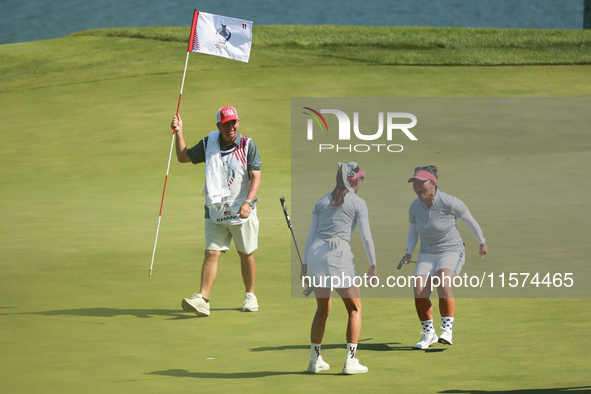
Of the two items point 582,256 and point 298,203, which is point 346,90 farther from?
point 582,256

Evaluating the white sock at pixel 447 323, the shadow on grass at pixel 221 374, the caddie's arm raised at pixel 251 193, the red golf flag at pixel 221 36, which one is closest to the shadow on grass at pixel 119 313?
the caddie's arm raised at pixel 251 193

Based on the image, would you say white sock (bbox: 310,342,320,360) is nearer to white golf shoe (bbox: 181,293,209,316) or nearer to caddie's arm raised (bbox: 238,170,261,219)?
white golf shoe (bbox: 181,293,209,316)

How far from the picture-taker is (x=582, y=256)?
12078mm

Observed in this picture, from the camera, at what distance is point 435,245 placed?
8797 millimetres

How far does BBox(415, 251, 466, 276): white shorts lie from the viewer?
8.71 metres

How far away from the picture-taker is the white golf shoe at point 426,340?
8508mm

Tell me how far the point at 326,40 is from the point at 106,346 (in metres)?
26.6

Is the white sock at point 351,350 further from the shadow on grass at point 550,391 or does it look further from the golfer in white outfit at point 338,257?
the shadow on grass at point 550,391

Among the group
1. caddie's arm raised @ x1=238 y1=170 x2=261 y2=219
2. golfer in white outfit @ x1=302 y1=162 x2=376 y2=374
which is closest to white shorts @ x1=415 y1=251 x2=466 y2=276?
golfer in white outfit @ x1=302 y1=162 x2=376 y2=374

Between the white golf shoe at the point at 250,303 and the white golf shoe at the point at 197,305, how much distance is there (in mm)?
402

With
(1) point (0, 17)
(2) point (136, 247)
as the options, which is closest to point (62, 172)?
(2) point (136, 247)

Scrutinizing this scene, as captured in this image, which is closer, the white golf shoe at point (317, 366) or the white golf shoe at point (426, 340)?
the white golf shoe at point (317, 366)

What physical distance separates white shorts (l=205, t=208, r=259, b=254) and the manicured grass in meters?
0.65

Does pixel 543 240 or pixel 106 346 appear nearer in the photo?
pixel 106 346
